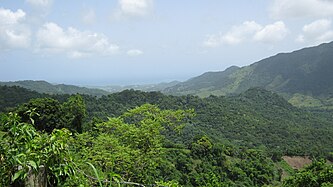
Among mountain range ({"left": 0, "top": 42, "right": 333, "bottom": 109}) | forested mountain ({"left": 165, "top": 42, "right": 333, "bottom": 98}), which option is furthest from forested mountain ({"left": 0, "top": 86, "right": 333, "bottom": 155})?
forested mountain ({"left": 165, "top": 42, "right": 333, "bottom": 98})

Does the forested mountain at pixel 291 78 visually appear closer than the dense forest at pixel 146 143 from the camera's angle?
No

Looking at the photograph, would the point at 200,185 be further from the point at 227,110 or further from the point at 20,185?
the point at 227,110

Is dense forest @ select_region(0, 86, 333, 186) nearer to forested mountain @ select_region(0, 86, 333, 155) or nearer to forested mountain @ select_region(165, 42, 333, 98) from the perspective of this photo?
forested mountain @ select_region(0, 86, 333, 155)

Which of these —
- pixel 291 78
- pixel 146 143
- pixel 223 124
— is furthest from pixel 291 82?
pixel 146 143

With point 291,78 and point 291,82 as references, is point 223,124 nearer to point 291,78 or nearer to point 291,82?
point 291,82

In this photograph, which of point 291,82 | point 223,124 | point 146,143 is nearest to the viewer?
point 146,143

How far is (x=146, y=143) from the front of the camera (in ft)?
33.4

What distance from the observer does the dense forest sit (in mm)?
2137

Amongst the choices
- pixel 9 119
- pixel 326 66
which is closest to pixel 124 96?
pixel 9 119

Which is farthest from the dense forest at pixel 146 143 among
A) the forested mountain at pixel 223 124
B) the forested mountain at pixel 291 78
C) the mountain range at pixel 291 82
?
the forested mountain at pixel 291 78

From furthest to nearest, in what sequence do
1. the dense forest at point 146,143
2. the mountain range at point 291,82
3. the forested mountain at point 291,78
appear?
the forested mountain at point 291,78, the mountain range at point 291,82, the dense forest at point 146,143

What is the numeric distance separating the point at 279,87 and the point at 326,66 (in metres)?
29.0

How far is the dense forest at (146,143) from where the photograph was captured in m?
2.14

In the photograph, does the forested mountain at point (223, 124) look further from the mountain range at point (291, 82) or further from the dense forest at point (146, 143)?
the mountain range at point (291, 82)
